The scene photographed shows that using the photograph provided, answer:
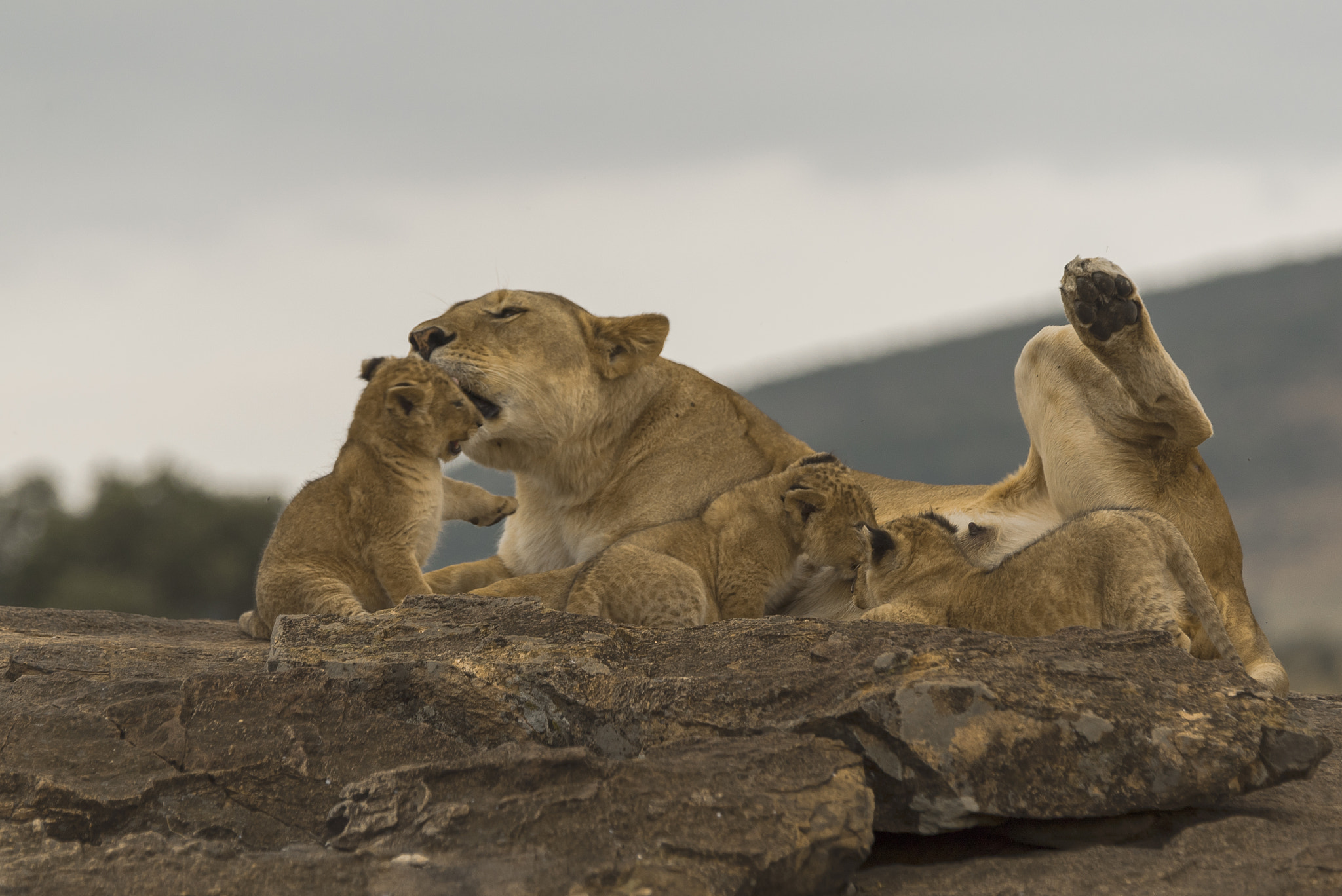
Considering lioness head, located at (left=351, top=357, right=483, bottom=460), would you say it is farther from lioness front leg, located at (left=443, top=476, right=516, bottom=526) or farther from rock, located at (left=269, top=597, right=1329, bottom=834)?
rock, located at (left=269, top=597, right=1329, bottom=834)

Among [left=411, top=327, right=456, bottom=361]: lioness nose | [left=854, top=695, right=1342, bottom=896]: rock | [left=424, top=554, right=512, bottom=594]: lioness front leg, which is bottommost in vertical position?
[left=854, top=695, right=1342, bottom=896]: rock

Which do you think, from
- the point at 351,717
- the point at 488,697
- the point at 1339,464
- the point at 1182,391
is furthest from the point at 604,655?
the point at 1339,464

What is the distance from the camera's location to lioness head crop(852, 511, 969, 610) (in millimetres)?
5758

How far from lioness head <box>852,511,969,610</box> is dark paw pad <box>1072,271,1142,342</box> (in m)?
1.30

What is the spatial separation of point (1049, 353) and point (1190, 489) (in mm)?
1126

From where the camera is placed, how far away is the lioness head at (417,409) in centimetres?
654

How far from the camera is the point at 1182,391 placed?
21.7 feet

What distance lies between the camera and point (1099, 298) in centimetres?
623

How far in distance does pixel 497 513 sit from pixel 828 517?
2.06m

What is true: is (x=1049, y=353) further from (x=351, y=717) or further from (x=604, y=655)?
(x=351, y=717)

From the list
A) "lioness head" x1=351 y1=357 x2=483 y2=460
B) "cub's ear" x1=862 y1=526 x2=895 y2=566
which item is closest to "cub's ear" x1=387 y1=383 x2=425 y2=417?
"lioness head" x1=351 y1=357 x2=483 y2=460

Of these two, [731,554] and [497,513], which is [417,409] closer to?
[497,513]

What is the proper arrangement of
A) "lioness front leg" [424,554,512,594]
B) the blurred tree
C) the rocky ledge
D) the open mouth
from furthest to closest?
the blurred tree
"lioness front leg" [424,554,512,594]
the open mouth
the rocky ledge

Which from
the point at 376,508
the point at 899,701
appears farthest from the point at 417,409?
the point at 899,701
